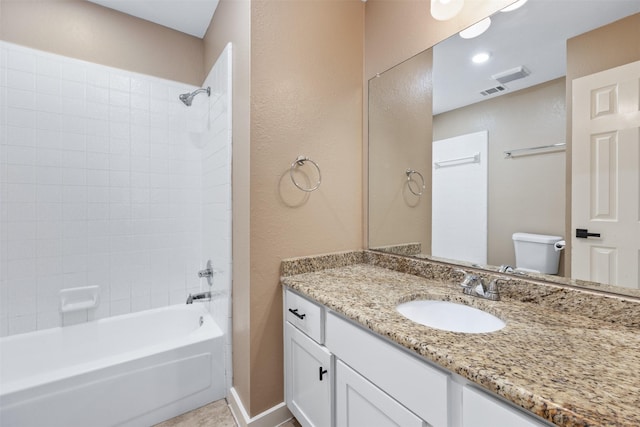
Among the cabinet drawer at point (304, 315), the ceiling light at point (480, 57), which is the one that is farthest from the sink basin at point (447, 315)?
the ceiling light at point (480, 57)

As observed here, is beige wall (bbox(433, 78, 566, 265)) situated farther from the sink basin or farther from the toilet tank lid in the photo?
the sink basin

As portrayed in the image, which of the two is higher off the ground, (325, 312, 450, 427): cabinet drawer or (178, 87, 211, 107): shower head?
(178, 87, 211, 107): shower head

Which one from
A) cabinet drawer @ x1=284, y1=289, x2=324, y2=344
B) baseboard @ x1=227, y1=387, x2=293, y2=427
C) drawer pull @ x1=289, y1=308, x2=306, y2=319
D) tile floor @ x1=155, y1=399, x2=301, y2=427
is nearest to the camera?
cabinet drawer @ x1=284, y1=289, x2=324, y2=344

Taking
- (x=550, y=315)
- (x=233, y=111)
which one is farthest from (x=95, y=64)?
(x=550, y=315)

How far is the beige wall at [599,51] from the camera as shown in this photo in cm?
84

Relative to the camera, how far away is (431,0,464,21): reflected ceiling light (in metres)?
1.22

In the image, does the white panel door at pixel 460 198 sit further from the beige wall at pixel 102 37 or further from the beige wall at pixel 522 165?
the beige wall at pixel 102 37

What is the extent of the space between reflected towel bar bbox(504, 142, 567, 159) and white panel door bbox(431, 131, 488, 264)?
0.10 m

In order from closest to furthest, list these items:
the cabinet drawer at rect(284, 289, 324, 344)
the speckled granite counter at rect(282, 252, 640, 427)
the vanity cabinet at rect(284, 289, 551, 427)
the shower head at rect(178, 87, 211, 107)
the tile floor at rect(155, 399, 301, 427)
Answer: the speckled granite counter at rect(282, 252, 640, 427)
the vanity cabinet at rect(284, 289, 551, 427)
the cabinet drawer at rect(284, 289, 324, 344)
the tile floor at rect(155, 399, 301, 427)
the shower head at rect(178, 87, 211, 107)

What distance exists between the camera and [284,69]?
1.46m

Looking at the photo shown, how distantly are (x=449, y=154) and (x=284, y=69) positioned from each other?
3.11ft

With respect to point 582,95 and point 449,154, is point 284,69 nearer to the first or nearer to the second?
point 449,154

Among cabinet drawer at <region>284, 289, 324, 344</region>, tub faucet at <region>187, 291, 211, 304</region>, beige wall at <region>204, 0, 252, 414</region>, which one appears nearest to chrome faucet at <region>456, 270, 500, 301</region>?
cabinet drawer at <region>284, 289, 324, 344</region>

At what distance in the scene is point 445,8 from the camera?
125 cm
